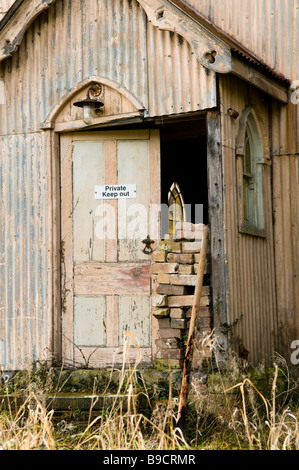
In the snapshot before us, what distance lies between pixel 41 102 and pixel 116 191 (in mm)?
1479

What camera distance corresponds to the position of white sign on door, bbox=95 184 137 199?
877 centimetres

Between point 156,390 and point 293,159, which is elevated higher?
point 293,159

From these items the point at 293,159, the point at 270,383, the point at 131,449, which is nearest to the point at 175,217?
the point at 293,159

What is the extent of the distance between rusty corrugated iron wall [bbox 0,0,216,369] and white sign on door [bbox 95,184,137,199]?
653 mm

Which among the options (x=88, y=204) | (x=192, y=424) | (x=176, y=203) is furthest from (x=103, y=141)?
(x=192, y=424)

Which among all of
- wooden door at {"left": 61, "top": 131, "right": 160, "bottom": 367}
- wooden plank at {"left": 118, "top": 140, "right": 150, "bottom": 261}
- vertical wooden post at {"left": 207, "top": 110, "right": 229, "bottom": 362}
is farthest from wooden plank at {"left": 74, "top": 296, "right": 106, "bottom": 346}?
vertical wooden post at {"left": 207, "top": 110, "right": 229, "bottom": 362}

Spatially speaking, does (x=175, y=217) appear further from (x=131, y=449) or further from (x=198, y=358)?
(x=131, y=449)

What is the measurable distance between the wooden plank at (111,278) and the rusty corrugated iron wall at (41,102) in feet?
1.31

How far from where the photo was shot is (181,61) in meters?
8.30

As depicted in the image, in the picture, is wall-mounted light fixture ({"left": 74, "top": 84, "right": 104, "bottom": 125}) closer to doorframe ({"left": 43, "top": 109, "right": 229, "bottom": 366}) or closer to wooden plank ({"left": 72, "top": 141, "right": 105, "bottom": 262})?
doorframe ({"left": 43, "top": 109, "right": 229, "bottom": 366})

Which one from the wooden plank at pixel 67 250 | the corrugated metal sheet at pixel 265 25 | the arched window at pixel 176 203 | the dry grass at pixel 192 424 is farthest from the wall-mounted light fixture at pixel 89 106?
the arched window at pixel 176 203

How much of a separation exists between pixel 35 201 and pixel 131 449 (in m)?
4.06

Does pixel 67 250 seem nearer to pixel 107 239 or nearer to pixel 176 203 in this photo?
pixel 107 239
